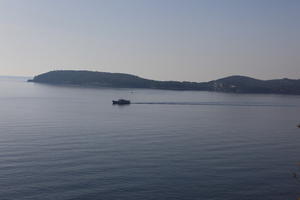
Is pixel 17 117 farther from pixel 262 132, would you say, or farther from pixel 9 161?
pixel 262 132

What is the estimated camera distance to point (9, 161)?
132ft

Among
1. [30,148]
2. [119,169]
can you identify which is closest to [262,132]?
[119,169]

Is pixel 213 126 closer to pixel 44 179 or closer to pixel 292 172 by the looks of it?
pixel 292 172

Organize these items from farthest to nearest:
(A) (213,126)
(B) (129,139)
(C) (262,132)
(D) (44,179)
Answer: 1. (A) (213,126)
2. (C) (262,132)
3. (B) (129,139)
4. (D) (44,179)

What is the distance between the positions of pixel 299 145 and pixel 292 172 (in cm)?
2035

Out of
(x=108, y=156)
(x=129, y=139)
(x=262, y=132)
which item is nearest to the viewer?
(x=108, y=156)

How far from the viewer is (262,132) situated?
240 feet

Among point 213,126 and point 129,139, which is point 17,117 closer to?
point 129,139

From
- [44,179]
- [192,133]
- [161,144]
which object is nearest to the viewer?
[44,179]

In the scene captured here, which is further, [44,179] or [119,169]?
[119,169]

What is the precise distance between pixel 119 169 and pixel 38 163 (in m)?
10.3

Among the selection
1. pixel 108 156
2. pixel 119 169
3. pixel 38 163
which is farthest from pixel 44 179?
pixel 108 156

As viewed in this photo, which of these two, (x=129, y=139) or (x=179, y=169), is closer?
(x=179, y=169)

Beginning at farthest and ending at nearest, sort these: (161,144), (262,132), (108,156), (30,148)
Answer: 1. (262,132)
2. (161,144)
3. (30,148)
4. (108,156)
